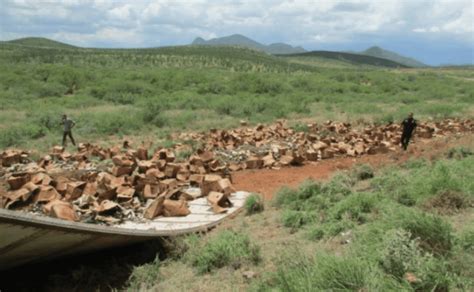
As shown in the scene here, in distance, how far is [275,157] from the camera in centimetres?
1114

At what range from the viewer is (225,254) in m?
5.02

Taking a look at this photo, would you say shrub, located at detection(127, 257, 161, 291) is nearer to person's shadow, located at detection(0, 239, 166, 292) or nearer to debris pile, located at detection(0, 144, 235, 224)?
person's shadow, located at detection(0, 239, 166, 292)

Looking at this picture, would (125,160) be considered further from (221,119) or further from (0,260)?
(221,119)

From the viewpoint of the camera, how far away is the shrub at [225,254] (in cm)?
492

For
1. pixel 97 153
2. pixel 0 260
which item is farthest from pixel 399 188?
pixel 97 153

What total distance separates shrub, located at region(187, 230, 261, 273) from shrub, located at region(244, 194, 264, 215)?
1583 mm

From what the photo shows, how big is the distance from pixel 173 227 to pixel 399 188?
10.2 ft

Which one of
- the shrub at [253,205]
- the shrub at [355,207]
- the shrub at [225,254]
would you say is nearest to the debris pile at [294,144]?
the shrub at [253,205]

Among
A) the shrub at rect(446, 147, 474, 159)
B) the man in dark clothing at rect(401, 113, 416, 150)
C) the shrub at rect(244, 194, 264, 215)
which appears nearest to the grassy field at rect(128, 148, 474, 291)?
the shrub at rect(244, 194, 264, 215)

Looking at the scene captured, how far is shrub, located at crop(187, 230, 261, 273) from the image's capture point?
16.1ft

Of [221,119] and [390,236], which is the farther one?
[221,119]

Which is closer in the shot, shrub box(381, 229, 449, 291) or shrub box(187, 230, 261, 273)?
shrub box(381, 229, 449, 291)

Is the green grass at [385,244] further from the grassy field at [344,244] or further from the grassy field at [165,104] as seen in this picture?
the grassy field at [165,104]

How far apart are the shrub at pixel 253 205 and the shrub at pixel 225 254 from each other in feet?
5.19
